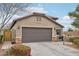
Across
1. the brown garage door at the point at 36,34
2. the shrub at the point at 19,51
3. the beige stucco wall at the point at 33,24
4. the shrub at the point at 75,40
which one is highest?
the beige stucco wall at the point at 33,24

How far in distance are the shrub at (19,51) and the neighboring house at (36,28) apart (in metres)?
0.15

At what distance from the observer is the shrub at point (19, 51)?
4301 millimetres

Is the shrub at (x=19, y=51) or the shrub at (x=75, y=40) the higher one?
the shrub at (x=75, y=40)

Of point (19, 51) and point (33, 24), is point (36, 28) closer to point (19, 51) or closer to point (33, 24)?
point (33, 24)

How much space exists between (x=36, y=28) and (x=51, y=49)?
1.52 feet

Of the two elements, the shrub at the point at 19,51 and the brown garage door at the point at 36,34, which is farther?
the brown garage door at the point at 36,34

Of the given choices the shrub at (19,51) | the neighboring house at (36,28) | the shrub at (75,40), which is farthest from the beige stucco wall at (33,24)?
the shrub at (75,40)

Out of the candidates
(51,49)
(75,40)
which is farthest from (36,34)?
(75,40)

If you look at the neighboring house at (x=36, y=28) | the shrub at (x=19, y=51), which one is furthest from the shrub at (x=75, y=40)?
the shrub at (x=19, y=51)

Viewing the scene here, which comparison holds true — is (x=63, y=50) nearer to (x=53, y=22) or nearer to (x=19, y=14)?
(x=53, y=22)

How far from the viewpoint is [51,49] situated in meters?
4.41

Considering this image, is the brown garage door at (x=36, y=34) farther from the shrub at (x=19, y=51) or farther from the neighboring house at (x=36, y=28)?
the shrub at (x=19, y=51)

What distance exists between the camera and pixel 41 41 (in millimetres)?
4438

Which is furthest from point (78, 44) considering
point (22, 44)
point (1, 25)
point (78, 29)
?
point (1, 25)
